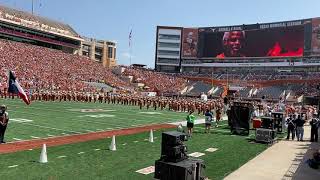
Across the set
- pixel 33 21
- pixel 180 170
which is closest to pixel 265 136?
pixel 180 170

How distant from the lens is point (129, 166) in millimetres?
11336

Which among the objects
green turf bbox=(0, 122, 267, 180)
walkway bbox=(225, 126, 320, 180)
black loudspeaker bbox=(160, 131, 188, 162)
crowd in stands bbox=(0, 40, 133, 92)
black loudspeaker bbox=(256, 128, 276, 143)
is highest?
crowd in stands bbox=(0, 40, 133, 92)

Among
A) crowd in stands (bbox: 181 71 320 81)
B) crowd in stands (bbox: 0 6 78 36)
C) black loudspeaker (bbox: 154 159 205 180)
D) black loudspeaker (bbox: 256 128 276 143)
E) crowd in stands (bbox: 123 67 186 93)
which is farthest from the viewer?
crowd in stands (bbox: 123 67 186 93)

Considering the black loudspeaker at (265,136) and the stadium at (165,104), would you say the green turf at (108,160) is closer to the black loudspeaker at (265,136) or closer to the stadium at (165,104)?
the stadium at (165,104)

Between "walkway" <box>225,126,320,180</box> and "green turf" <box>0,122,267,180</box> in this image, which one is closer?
"green turf" <box>0,122,267,180</box>

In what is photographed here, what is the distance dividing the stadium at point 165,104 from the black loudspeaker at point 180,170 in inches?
1.0

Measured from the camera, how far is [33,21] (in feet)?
255

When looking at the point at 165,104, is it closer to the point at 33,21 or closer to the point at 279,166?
the point at 279,166

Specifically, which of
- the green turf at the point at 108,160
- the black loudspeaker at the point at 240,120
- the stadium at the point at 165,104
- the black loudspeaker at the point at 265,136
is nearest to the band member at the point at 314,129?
the stadium at the point at 165,104

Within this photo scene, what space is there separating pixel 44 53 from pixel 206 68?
40324 millimetres

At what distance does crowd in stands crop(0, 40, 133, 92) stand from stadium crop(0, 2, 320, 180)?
233 mm

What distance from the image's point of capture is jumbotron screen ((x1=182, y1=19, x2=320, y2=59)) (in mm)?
78525

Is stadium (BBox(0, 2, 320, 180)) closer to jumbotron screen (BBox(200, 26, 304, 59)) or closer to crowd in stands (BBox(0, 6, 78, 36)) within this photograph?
jumbotron screen (BBox(200, 26, 304, 59))

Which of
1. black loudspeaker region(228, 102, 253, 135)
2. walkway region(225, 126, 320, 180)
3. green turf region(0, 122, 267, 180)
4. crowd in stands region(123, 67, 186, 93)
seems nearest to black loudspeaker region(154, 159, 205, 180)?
green turf region(0, 122, 267, 180)
